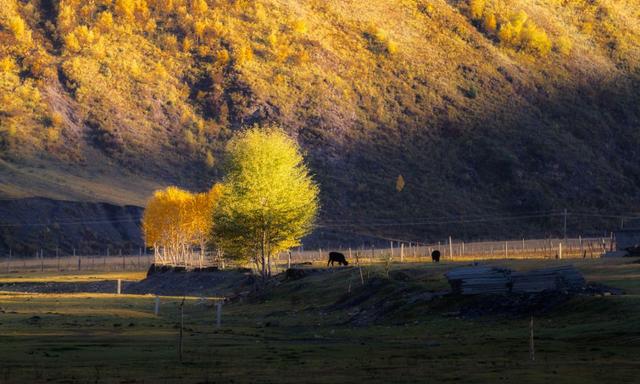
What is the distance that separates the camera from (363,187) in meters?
167

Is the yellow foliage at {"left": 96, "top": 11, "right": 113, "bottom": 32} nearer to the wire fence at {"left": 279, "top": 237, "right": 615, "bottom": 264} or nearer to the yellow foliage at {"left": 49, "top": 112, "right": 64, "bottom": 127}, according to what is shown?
the yellow foliage at {"left": 49, "top": 112, "right": 64, "bottom": 127}

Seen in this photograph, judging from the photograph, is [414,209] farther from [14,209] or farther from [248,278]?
[248,278]

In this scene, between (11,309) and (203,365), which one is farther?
(11,309)

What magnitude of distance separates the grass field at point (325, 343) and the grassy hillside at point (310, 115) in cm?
8687

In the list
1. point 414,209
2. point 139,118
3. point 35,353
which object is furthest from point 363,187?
point 35,353

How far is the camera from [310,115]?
181 m

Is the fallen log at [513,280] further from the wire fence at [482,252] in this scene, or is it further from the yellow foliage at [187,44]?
the yellow foliage at [187,44]

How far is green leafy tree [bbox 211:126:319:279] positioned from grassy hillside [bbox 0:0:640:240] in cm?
6393

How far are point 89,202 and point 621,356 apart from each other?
11426 centimetres

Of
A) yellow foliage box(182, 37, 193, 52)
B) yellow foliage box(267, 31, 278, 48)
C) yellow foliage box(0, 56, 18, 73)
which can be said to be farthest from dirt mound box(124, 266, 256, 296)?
yellow foliage box(267, 31, 278, 48)

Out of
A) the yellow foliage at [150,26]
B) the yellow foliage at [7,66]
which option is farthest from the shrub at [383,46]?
the yellow foliage at [7,66]

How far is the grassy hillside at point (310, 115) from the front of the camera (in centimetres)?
16638

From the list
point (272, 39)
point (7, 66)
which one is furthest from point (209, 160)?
point (7, 66)

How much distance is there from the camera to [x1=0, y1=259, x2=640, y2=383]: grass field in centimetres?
3597
